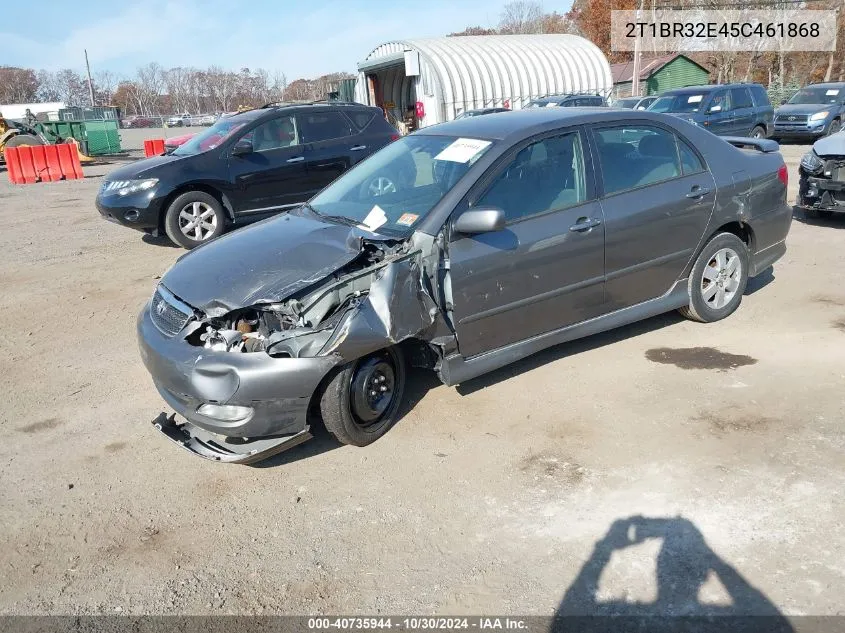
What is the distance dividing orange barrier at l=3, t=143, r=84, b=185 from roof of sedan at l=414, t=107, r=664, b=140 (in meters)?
17.1

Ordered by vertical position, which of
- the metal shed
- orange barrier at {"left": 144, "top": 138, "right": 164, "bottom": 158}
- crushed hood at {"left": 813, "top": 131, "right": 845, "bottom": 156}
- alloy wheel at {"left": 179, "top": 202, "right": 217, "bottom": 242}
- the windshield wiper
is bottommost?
alloy wheel at {"left": 179, "top": 202, "right": 217, "bottom": 242}

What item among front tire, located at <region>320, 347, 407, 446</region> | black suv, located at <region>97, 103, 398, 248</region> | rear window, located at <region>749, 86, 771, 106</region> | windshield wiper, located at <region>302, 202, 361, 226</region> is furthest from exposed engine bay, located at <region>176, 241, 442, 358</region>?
rear window, located at <region>749, 86, 771, 106</region>

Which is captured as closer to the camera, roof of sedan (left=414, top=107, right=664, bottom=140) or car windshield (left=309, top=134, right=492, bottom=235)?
car windshield (left=309, top=134, right=492, bottom=235)

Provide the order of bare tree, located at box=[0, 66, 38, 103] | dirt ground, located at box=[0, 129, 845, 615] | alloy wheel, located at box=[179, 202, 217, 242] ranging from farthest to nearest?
bare tree, located at box=[0, 66, 38, 103] → alloy wheel, located at box=[179, 202, 217, 242] → dirt ground, located at box=[0, 129, 845, 615]

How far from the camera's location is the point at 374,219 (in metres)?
4.30

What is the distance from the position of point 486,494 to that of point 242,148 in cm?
672

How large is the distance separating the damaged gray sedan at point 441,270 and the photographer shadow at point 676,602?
1494 millimetres

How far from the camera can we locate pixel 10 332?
5.97 metres

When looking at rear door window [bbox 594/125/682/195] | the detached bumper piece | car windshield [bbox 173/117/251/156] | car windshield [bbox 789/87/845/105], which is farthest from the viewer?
car windshield [bbox 789/87/845/105]

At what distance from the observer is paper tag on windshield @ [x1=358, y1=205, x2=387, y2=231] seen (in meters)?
4.23

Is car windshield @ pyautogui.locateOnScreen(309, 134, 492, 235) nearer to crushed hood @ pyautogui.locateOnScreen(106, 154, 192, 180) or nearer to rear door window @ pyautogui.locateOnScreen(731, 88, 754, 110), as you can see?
crushed hood @ pyautogui.locateOnScreen(106, 154, 192, 180)

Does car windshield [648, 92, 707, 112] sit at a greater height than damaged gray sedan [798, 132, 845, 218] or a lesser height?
greater

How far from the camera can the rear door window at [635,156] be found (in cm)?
460

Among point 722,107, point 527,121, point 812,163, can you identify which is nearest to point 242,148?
point 527,121
